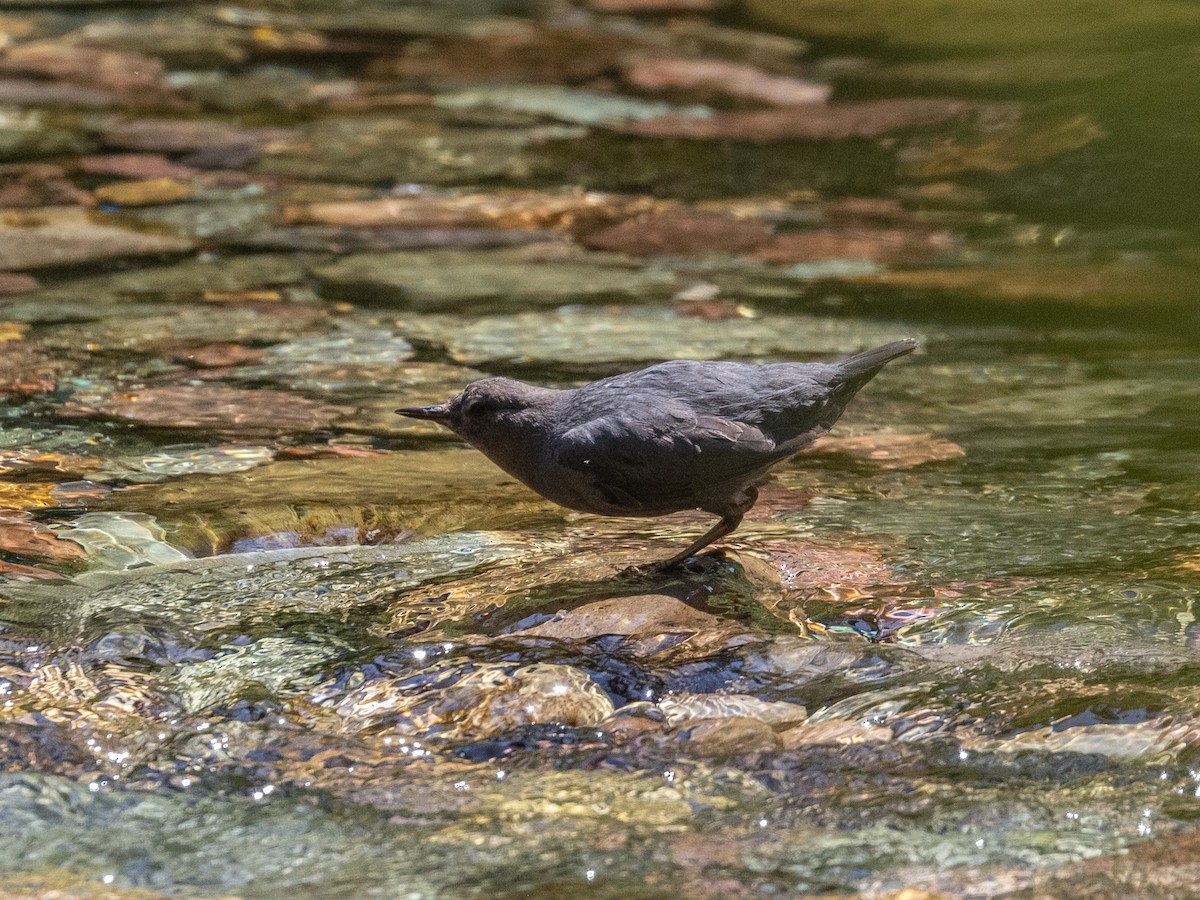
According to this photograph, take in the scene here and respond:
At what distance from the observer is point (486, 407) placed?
4.26m

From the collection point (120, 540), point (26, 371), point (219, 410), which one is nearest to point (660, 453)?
point (120, 540)

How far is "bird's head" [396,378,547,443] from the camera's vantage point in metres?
4.22

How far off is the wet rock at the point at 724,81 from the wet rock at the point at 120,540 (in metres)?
7.58

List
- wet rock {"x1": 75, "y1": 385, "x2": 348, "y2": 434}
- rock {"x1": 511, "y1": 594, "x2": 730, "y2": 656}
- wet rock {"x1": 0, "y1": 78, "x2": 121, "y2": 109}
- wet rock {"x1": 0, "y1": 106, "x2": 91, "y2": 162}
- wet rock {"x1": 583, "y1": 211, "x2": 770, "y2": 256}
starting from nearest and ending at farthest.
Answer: rock {"x1": 511, "y1": 594, "x2": 730, "y2": 656} → wet rock {"x1": 75, "y1": 385, "x2": 348, "y2": 434} → wet rock {"x1": 583, "y1": 211, "x2": 770, "y2": 256} → wet rock {"x1": 0, "y1": 106, "x2": 91, "y2": 162} → wet rock {"x1": 0, "y1": 78, "x2": 121, "y2": 109}

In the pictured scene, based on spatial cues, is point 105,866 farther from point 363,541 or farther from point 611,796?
point 363,541

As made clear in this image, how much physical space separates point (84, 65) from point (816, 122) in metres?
5.69

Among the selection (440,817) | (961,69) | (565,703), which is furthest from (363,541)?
(961,69)

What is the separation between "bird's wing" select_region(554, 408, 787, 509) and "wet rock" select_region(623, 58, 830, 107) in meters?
7.43

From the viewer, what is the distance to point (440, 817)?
2953mm

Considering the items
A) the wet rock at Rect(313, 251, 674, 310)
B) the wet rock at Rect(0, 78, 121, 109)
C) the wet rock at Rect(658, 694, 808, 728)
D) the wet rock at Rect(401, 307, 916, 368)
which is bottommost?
the wet rock at Rect(658, 694, 808, 728)

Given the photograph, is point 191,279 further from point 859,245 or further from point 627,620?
point 627,620

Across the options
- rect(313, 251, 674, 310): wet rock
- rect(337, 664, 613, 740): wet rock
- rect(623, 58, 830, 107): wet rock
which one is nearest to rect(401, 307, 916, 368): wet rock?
rect(313, 251, 674, 310): wet rock

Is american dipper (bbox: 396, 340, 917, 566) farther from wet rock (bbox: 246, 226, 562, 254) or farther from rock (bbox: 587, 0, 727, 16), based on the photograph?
rock (bbox: 587, 0, 727, 16)

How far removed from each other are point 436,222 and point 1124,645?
597 cm
